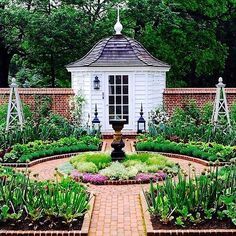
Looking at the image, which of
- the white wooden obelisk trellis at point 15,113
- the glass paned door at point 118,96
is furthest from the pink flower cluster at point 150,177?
the glass paned door at point 118,96

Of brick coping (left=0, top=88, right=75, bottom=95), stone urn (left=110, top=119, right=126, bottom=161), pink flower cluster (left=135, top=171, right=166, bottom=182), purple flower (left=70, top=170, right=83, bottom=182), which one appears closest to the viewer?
pink flower cluster (left=135, top=171, right=166, bottom=182)

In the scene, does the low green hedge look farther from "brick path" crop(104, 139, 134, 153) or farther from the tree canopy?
the tree canopy

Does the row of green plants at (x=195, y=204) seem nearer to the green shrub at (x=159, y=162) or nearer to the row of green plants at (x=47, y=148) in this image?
the green shrub at (x=159, y=162)

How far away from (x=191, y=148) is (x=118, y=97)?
5.30 metres

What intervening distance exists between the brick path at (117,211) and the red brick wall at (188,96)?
872 centimetres

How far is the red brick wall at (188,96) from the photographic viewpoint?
18906mm

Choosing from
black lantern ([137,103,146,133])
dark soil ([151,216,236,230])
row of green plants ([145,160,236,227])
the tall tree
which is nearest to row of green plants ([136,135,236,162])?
→ black lantern ([137,103,146,133])

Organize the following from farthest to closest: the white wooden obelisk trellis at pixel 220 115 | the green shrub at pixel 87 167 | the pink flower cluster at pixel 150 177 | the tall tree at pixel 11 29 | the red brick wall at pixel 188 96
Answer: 1. the tall tree at pixel 11 29
2. the red brick wall at pixel 188 96
3. the white wooden obelisk trellis at pixel 220 115
4. the green shrub at pixel 87 167
5. the pink flower cluster at pixel 150 177

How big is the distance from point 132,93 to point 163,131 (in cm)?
311

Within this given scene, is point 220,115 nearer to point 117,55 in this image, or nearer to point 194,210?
point 117,55

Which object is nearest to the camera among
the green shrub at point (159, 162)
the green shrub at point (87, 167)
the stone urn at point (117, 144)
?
the green shrub at point (87, 167)

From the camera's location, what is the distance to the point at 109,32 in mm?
22375

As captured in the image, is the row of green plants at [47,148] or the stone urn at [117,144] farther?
the row of green plants at [47,148]

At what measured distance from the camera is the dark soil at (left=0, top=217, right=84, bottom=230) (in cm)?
719
